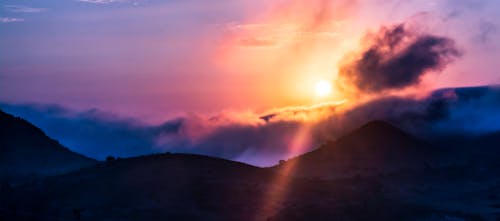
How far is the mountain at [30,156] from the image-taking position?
169500mm

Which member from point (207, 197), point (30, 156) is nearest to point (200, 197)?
point (207, 197)

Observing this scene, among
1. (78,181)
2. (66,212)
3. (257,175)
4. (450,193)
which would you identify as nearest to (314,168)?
(450,193)

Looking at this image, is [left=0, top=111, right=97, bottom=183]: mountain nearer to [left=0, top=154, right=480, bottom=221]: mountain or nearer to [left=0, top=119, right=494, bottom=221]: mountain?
[left=0, top=154, right=480, bottom=221]: mountain

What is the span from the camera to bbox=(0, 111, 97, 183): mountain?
16950cm

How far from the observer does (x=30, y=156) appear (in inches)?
7244

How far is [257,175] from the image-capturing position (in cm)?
12294

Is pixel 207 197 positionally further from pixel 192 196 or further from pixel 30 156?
pixel 30 156

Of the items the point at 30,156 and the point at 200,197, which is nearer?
the point at 200,197

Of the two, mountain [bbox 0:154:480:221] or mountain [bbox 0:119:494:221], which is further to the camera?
mountain [bbox 0:119:494:221]

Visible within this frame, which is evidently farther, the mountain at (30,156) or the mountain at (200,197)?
the mountain at (30,156)

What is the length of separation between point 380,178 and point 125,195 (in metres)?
78.9

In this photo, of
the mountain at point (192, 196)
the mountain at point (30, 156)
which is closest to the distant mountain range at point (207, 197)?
the mountain at point (192, 196)

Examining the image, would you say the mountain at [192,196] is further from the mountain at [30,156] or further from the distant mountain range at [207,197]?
the mountain at [30,156]

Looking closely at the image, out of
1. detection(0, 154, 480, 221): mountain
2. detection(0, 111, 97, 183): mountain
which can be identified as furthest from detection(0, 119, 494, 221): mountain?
detection(0, 111, 97, 183): mountain
